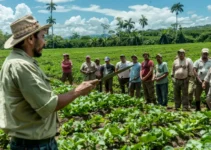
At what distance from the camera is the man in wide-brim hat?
8.57 ft

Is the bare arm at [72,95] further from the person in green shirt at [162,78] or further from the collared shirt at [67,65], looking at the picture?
the collared shirt at [67,65]

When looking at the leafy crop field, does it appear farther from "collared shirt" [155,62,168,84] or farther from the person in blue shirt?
the person in blue shirt

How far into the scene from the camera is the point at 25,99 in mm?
2646

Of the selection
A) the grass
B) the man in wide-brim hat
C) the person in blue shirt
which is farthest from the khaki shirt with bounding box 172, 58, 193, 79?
the man in wide-brim hat

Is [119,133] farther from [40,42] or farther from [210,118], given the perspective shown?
[40,42]

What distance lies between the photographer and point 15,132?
2.74m

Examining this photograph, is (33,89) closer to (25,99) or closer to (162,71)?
(25,99)

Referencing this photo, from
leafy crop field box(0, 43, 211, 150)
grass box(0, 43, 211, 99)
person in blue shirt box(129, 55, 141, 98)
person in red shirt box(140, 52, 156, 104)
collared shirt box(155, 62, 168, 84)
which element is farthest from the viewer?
grass box(0, 43, 211, 99)

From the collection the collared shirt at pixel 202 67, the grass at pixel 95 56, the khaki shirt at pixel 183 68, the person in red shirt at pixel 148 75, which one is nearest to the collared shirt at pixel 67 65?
the grass at pixel 95 56

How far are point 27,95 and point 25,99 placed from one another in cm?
7

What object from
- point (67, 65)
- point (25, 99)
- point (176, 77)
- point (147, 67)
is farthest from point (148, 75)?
point (25, 99)

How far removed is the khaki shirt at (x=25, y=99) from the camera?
2.60m

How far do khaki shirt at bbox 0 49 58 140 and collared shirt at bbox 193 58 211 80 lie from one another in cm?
786

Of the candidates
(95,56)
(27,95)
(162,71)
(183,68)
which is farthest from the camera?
(95,56)
